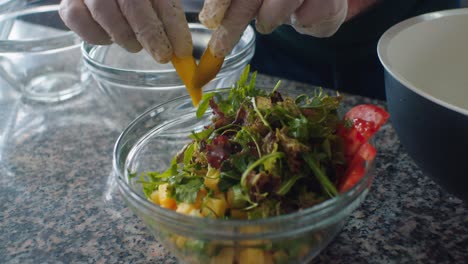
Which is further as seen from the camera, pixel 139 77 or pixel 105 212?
pixel 139 77

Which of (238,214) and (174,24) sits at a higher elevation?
(174,24)

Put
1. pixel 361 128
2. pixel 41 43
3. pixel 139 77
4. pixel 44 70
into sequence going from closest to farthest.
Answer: pixel 361 128 → pixel 139 77 → pixel 41 43 → pixel 44 70

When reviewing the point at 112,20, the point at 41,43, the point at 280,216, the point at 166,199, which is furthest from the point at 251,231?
the point at 41,43

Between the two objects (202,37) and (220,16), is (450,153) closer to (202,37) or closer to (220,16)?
(220,16)

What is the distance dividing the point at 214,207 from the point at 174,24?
28cm

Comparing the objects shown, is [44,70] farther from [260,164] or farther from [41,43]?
[260,164]

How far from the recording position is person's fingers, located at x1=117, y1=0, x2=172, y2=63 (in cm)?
75

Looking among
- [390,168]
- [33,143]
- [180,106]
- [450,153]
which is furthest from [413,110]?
[33,143]

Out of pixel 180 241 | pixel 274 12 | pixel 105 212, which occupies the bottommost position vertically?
pixel 105 212

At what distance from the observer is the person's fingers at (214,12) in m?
0.72

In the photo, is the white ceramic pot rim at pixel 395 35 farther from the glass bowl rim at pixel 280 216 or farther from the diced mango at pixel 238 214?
the diced mango at pixel 238 214

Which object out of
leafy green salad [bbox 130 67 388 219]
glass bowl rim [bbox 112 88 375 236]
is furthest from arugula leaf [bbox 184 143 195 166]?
glass bowl rim [bbox 112 88 375 236]

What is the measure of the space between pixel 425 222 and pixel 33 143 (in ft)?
2.38

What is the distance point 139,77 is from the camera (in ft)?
3.21
